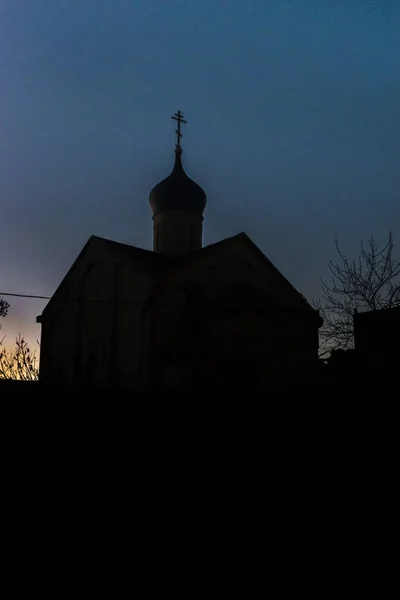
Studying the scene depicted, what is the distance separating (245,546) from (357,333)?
9958 millimetres

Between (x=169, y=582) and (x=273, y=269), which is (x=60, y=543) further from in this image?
(x=273, y=269)

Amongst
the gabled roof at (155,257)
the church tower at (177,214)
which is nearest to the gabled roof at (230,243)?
the gabled roof at (155,257)

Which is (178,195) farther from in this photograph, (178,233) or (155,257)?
(155,257)

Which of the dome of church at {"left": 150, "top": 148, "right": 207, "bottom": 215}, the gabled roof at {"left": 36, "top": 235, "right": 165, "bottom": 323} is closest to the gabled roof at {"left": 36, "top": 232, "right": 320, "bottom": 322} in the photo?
the gabled roof at {"left": 36, "top": 235, "right": 165, "bottom": 323}

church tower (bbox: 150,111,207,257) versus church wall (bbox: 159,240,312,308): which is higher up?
church tower (bbox: 150,111,207,257)

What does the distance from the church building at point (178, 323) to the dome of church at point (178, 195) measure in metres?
1.06

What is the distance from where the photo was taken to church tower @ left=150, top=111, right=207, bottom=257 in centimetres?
1912

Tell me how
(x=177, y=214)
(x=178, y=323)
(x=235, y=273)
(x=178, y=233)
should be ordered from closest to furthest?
1. (x=178, y=323)
2. (x=235, y=273)
3. (x=178, y=233)
4. (x=177, y=214)

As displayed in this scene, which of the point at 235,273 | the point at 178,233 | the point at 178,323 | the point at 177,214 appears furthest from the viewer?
the point at 177,214

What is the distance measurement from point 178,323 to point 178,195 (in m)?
6.22

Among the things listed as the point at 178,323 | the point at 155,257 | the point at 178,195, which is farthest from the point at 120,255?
the point at 178,195

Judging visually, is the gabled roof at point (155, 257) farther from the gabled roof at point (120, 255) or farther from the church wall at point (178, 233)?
the church wall at point (178, 233)

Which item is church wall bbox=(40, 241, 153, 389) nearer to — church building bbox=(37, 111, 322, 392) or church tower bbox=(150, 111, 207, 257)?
church building bbox=(37, 111, 322, 392)

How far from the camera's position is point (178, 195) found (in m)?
19.3
